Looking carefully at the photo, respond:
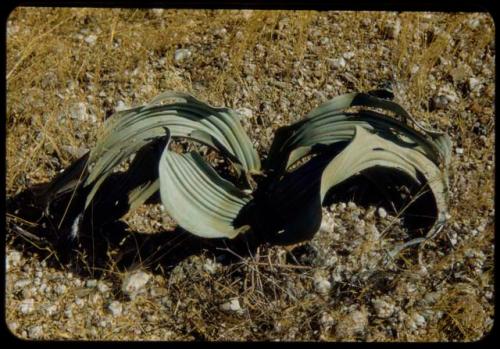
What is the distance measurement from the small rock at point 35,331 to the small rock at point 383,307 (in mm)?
1055

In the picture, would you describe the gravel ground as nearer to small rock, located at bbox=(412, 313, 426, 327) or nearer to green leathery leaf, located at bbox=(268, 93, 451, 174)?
small rock, located at bbox=(412, 313, 426, 327)

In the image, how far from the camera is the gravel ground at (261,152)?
2.45 m

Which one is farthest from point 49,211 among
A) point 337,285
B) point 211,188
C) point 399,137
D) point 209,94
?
point 399,137

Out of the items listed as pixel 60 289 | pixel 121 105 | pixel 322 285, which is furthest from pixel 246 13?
pixel 60 289

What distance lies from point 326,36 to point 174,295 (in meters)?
1.39

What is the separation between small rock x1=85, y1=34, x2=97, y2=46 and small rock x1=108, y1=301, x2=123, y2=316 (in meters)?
1.31

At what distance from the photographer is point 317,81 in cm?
314

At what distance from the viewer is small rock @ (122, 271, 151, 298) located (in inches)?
98.6

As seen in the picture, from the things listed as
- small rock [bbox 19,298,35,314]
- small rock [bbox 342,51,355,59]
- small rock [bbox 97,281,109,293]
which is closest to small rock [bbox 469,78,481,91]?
small rock [bbox 342,51,355,59]

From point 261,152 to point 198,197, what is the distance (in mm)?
521

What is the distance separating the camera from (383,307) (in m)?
2.46

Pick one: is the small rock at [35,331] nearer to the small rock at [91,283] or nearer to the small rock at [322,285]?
the small rock at [91,283]

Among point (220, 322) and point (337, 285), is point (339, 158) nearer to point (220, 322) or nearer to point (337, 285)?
point (337, 285)

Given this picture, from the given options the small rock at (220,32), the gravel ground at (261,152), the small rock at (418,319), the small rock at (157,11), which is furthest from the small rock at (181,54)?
the small rock at (418,319)
